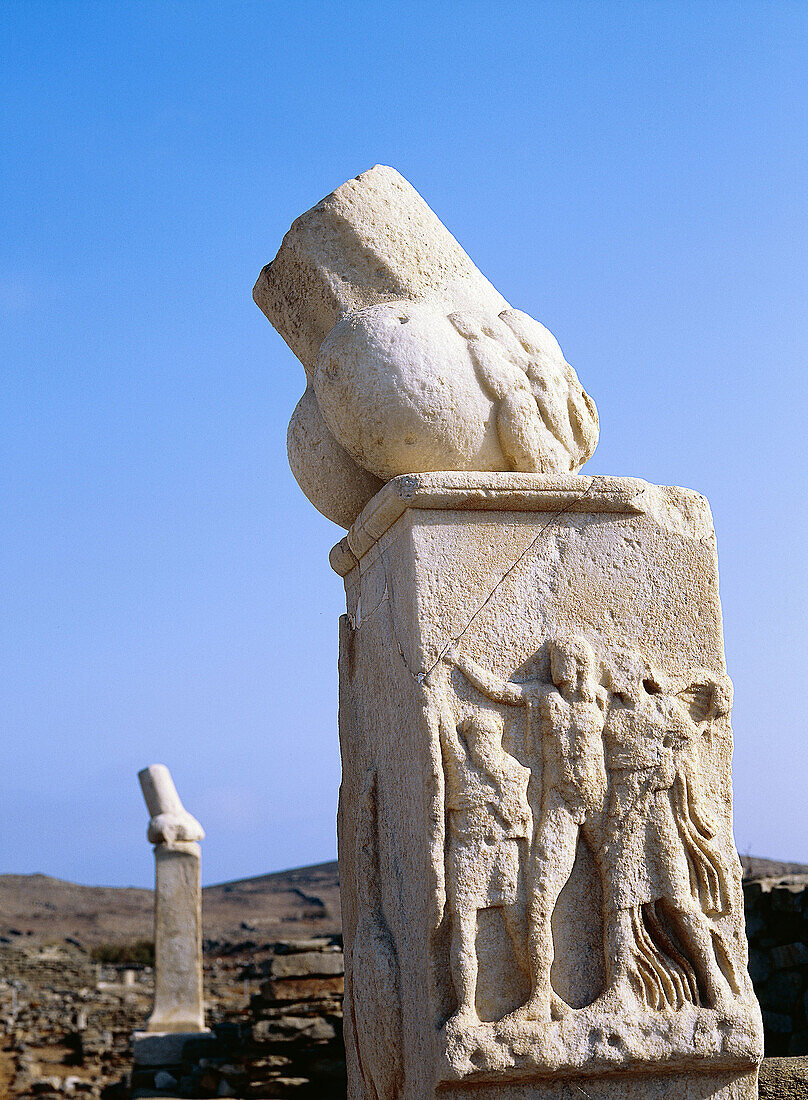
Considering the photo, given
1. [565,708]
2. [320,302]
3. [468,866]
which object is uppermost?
[320,302]

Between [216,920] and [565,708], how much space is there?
3791 centimetres

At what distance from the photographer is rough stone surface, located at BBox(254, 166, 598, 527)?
2.92 m

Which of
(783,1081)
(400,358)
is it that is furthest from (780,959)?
(400,358)

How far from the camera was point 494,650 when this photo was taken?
2.74 metres

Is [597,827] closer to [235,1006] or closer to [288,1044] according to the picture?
[288,1044]

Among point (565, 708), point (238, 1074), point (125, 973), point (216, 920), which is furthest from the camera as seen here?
point (216, 920)

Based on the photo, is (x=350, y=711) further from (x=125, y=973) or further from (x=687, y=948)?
(x=125, y=973)

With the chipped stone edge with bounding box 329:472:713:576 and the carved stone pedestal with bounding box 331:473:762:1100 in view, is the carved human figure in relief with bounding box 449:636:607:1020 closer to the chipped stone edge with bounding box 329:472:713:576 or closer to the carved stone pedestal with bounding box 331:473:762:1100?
the carved stone pedestal with bounding box 331:473:762:1100

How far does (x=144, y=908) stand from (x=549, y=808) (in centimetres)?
4220

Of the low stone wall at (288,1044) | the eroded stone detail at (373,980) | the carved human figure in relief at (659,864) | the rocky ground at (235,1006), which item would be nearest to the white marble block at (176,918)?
the rocky ground at (235,1006)

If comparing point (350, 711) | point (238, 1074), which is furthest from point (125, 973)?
point (350, 711)

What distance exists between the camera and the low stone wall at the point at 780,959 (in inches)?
228

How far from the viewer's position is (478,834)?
8.53 feet

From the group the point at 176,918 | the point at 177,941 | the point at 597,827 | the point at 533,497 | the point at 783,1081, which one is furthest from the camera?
the point at 176,918
